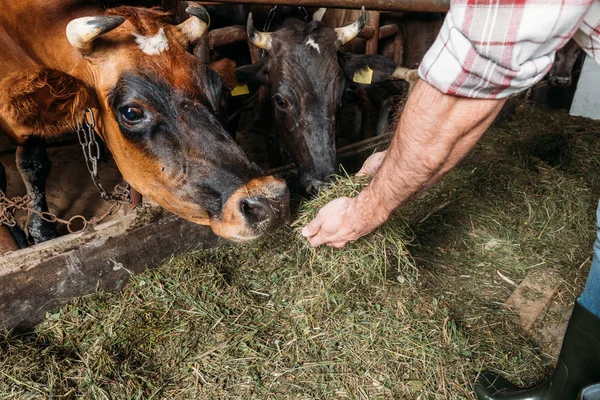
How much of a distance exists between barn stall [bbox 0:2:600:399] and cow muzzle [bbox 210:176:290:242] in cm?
23

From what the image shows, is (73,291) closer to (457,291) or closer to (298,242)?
(298,242)

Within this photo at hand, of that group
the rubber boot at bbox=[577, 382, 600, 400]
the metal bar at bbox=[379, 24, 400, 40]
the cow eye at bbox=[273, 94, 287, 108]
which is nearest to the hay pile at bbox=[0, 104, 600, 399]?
the rubber boot at bbox=[577, 382, 600, 400]

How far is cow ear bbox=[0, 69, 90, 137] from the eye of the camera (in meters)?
2.00

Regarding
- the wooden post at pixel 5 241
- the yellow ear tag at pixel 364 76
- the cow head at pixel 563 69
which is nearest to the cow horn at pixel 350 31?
the yellow ear tag at pixel 364 76

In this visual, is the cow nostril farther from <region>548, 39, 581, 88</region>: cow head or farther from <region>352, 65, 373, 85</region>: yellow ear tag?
<region>548, 39, 581, 88</region>: cow head

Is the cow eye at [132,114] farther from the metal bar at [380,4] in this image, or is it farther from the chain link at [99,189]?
the metal bar at [380,4]

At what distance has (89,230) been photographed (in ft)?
8.30

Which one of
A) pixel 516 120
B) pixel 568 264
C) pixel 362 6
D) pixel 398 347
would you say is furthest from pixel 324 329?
pixel 516 120

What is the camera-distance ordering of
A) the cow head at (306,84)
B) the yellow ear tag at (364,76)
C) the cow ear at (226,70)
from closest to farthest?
the cow ear at (226,70), the cow head at (306,84), the yellow ear tag at (364,76)

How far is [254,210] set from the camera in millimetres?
2221

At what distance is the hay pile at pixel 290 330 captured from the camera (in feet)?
6.72

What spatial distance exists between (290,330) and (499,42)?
1736 mm

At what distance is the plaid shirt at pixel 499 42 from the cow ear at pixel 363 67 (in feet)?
9.34

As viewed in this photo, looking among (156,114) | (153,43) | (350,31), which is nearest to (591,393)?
(156,114)
